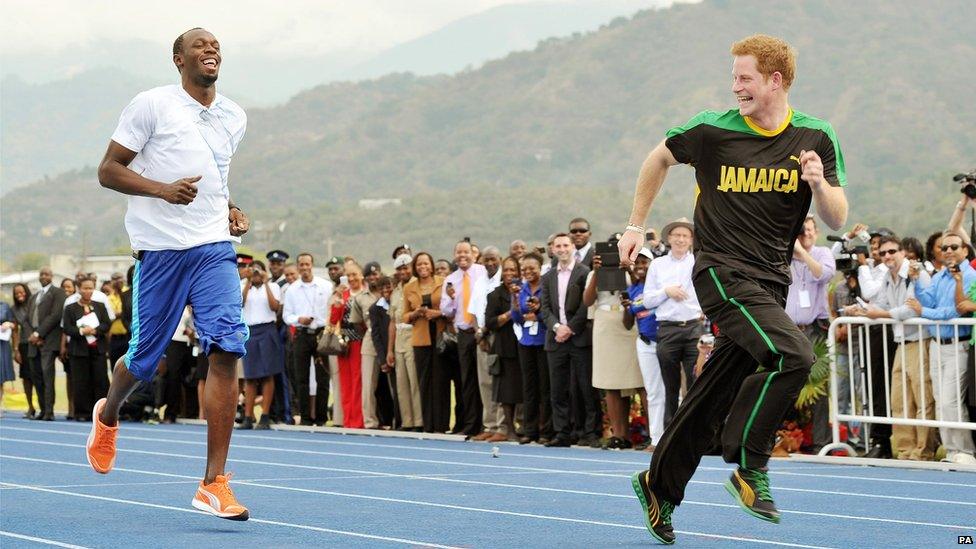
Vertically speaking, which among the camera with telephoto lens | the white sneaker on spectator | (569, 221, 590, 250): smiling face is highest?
the camera with telephoto lens

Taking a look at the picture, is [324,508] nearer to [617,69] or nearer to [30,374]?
[30,374]

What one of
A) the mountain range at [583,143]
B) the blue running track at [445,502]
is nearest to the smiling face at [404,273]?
the blue running track at [445,502]

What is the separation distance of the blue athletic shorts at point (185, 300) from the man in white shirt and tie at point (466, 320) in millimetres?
9452

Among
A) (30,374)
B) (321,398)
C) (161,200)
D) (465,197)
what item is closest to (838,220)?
(161,200)

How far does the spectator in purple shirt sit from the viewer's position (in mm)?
14203

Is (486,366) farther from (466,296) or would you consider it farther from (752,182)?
(752,182)

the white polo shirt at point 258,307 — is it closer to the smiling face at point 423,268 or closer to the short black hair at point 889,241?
the smiling face at point 423,268

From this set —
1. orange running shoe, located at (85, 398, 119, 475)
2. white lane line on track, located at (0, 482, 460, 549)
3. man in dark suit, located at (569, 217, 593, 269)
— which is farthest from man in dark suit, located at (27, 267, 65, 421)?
orange running shoe, located at (85, 398, 119, 475)

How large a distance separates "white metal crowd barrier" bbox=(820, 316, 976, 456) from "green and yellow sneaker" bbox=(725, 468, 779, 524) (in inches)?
245

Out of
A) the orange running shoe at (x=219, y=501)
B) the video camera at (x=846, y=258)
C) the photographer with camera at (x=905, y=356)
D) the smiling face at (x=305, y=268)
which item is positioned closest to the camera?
the orange running shoe at (x=219, y=501)

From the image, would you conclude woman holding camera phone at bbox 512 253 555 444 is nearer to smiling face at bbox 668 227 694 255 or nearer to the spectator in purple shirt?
smiling face at bbox 668 227 694 255

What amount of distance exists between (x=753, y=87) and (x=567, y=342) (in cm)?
920

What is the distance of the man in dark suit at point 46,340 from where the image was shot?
2292 cm

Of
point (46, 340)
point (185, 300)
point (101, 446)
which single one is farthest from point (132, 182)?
point (46, 340)
